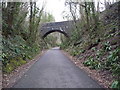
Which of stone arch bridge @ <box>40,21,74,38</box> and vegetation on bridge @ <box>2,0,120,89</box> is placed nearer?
vegetation on bridge @ <box>2,0,120,89</box>

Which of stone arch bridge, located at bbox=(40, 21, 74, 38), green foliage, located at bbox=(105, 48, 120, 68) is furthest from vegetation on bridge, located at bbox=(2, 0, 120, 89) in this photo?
stone arch bridge, located at bbox=(40, 21, 74, 38)

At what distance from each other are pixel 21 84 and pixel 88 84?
2.40m

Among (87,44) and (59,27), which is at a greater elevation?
(59,27)

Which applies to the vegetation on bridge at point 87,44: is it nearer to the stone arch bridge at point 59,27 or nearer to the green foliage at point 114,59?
the green foliage at point 114,59

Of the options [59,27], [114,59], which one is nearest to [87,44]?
[114,59]

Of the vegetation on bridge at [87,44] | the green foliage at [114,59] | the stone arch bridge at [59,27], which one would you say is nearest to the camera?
the green foliage at [114,59]

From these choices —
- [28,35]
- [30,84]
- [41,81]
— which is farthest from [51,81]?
[28,35]

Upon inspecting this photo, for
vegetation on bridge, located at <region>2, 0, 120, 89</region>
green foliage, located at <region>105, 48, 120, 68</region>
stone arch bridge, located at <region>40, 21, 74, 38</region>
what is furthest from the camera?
stone arch bridge, located at <region>40, 21, 74, 38</region>

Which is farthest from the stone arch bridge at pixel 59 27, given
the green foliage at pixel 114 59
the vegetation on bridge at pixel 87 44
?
the green foliage at pixel 114 59

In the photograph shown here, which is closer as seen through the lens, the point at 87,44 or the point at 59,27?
the point at 87,44

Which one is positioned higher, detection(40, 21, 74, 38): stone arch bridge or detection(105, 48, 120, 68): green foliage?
detection(40, 21, 74, 38): stone arch bridge

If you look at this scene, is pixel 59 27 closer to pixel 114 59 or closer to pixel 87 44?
pixel 87 44

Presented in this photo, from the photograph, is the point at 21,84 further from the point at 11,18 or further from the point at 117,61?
the point at 11,18

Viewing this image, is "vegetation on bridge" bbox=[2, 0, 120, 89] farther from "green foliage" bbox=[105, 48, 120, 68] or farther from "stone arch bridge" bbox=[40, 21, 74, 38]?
"stone arch bridge" bbox=[40, 21, 74, 38]
